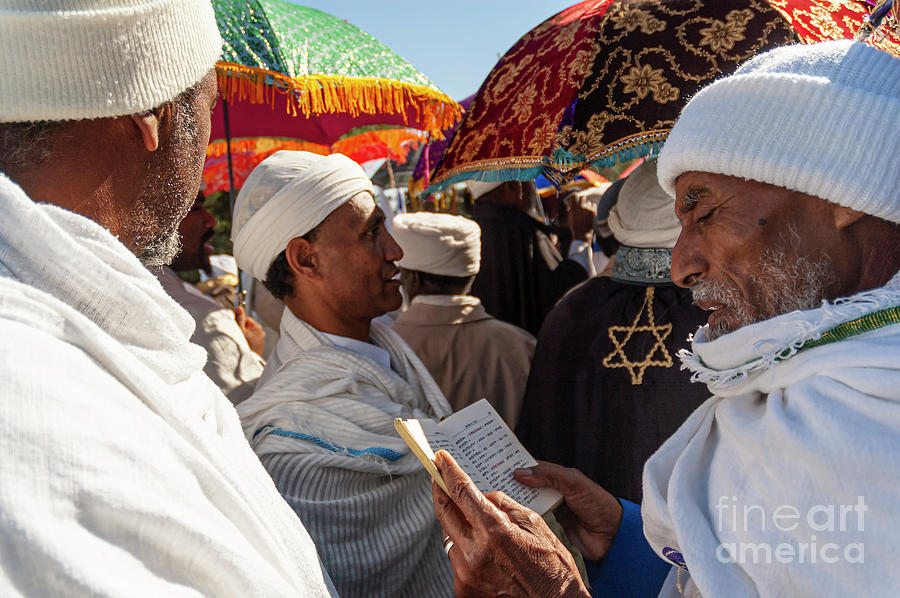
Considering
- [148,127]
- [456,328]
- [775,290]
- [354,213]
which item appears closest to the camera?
[148,127]

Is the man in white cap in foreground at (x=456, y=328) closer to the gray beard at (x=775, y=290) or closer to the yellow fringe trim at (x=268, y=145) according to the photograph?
the gray beard at (x=775, y=290)

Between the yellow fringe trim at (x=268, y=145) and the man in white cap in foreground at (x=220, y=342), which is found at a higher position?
the yellow fringe trim at (x=268, y=145)

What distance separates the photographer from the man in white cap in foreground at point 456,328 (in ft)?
13.0

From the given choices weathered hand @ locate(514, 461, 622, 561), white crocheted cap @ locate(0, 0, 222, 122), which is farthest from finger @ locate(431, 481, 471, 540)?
white crocheted cap @ locate(0, 0, 222, 122)

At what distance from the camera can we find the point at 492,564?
1779 mm

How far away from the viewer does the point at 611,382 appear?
3.12 meters

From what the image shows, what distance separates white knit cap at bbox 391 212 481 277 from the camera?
4.32 meters

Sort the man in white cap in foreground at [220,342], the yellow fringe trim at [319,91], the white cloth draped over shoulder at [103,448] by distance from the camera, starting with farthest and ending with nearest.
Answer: the yellow fringe trim at [319,91] → the man in white cap in foreground at [220,342] → the white cloth draped over shoulder at [103,448]

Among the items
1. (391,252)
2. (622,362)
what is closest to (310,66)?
(391,252)

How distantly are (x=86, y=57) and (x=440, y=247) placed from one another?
3.09 meters

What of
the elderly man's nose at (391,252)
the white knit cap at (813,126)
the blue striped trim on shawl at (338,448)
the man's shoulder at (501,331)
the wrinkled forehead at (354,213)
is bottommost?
the man's shoulder at (501,331)

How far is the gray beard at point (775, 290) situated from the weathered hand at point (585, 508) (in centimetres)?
72

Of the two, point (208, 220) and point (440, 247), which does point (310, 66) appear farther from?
point (208, 220)

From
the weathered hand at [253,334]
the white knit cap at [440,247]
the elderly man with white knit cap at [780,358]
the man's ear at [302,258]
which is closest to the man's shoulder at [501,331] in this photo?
the white knit cap at [440,247]
